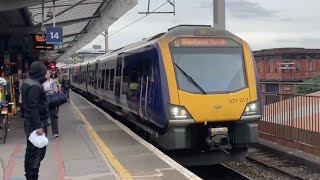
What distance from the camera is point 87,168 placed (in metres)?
8.31

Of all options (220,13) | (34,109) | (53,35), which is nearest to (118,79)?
(220,13)

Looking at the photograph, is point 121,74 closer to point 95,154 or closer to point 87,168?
point 95,154

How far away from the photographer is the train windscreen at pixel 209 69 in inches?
399

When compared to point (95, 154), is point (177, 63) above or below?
above

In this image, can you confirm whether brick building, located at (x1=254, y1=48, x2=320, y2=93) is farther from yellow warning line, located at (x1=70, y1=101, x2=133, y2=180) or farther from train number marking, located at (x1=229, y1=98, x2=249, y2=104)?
train number marking, located at (x1=229, y1=98, x2=249, y2=104)

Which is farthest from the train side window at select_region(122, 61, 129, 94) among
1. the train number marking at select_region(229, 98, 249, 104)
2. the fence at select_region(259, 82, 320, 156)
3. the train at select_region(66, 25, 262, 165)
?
the train number marking at select_region(229, 98, 249, 104)

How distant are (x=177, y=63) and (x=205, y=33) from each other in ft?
3.45

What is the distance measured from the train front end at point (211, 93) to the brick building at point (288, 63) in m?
30.8

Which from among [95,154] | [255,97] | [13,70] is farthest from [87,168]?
[13,70]

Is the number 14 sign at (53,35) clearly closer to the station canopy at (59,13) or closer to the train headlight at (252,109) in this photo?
the station canopy at (59,13)

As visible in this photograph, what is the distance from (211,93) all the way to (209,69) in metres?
0.60

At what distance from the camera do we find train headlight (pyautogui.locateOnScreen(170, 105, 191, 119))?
9.67 m

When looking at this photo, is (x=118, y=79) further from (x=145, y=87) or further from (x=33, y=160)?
(x=33, y=160)

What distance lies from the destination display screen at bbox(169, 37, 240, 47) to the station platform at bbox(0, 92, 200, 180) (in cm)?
222
